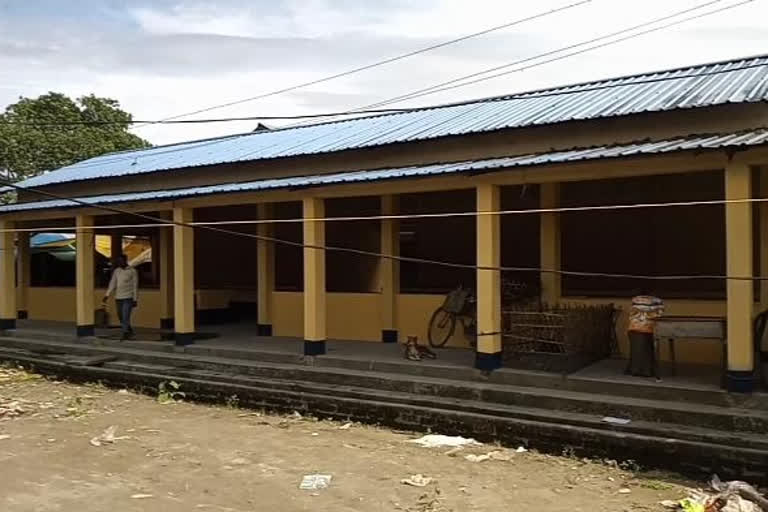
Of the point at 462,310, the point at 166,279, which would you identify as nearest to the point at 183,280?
the point at 166,279

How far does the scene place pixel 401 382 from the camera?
30.5 ft

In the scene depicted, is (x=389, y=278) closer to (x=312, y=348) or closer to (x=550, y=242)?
(x=312, y=348)

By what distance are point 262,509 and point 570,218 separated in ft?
20.6

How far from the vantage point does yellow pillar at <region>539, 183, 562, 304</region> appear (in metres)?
10.2

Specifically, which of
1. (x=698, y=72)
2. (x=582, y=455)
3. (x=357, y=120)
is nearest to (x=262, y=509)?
(x=582, y=455)

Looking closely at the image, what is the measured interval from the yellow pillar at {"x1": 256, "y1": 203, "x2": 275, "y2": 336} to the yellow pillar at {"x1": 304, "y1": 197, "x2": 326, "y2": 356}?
9.22ft

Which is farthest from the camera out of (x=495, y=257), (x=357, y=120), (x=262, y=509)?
(x=357, y=120)

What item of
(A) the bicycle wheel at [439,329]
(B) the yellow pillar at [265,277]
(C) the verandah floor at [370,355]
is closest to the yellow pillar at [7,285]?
(C) the verandah floor at [370,355]

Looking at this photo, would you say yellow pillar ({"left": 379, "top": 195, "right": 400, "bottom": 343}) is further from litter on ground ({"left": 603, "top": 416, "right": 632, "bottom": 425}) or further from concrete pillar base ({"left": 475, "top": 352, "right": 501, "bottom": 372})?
litter on ground ({"left": 603, "top": 416, "right": 632, "bottom": 425})

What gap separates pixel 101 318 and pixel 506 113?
32.0ft

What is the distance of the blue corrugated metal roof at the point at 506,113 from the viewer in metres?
9.18

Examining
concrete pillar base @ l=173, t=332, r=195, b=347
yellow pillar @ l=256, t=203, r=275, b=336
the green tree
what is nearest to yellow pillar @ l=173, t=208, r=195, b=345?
concrete pillar base @ l=173, t=332, r=195, b=347

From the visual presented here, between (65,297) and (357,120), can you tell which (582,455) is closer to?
(357,120)

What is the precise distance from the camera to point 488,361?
8.95 metres
